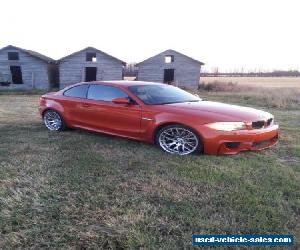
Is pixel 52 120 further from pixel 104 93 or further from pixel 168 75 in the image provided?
pixel 168 75

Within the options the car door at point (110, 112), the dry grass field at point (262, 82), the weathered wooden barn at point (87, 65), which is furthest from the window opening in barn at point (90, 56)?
the car door at point (110, 112)

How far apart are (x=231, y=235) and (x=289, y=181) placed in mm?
1754

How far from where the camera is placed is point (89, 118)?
267 inches

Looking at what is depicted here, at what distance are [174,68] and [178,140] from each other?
88.5 feet

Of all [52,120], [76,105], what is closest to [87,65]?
[52,120]

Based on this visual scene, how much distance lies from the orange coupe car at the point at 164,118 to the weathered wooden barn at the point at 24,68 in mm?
23810

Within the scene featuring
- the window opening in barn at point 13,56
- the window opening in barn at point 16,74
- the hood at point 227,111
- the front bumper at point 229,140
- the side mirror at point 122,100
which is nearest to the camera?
the front bumper at point 229,140

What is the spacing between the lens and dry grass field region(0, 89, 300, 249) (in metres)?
2.98

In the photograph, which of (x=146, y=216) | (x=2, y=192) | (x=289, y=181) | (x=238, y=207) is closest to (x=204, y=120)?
(x=289, y=181)

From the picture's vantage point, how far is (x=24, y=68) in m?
29.2

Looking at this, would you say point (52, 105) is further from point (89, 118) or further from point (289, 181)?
point (289, 181)

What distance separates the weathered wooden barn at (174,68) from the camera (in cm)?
3148

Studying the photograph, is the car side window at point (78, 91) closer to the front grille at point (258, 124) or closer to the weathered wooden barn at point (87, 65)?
the front grille at point (258, 124)

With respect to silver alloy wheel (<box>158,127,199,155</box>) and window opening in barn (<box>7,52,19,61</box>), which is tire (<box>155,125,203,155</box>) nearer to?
silver alloy wheel (<box>158,127,199,155</box>)
